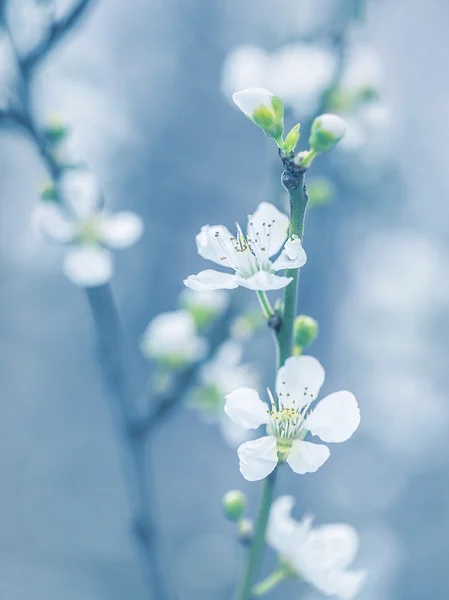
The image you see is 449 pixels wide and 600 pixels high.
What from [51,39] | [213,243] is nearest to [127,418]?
[213,243]

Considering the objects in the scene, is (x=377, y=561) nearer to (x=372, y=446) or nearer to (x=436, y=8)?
(x=372, y=446)

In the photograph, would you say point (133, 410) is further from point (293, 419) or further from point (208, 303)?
point (293, 419)

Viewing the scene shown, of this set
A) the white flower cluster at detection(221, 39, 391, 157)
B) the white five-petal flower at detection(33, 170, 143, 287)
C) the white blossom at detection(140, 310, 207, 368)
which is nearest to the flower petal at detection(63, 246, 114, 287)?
the white five-petal flower at detection(33, 170, 143, 287)

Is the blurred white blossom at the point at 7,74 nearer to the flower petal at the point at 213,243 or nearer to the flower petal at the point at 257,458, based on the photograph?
the flower petal at the point at 213,243

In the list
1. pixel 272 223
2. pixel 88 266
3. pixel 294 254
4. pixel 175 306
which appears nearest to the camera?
pixel 294 254

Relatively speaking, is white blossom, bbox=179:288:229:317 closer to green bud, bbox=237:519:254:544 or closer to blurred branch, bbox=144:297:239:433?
blurred branch, bbox=144:297:239:433

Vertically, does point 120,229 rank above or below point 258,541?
above
